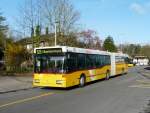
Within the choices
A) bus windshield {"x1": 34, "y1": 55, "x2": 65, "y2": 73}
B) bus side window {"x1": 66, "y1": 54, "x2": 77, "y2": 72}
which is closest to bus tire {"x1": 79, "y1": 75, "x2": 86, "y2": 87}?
bus side window {"x1": 66, "y1": 54, "x2": 77, "y2": 72}

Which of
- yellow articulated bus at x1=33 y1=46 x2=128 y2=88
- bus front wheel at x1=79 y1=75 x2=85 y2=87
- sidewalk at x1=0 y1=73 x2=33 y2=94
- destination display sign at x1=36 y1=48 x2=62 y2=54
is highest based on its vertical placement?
destination display sign at x1=36 y1=48 x2=62 y2=54

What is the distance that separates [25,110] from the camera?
13031 millimetres

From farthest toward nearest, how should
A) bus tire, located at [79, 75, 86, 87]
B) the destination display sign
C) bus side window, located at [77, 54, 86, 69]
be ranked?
bus tire, located at [79, 75, 86, 87], bus side window, located at [77, 54, 86, 69], the destination display sign

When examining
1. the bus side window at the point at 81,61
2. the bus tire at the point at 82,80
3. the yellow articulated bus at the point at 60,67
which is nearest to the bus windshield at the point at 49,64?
the yellow articulated bus at the point at 60,67

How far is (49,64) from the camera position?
21906mm

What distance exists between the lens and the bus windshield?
21469mm

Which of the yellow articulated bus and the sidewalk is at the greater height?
the yellow articulated bus

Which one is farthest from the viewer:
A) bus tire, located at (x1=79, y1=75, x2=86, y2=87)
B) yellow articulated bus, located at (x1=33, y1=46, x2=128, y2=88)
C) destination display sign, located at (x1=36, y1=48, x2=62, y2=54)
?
bus tire, located at (x1=79, y1=75, x2=86, y2=87)

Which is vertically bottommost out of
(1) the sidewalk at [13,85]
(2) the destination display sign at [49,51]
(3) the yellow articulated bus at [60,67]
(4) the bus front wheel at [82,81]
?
(1) the sidewalk at [13,85]

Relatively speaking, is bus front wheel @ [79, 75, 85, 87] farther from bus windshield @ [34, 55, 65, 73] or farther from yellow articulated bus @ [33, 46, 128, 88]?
bus windshield @ [34, 55, 65, 73]

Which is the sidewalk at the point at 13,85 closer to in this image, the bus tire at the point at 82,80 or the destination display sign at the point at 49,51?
the destination display sign at the point at 49,51

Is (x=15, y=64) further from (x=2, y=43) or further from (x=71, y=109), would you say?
(x=71, y=109)

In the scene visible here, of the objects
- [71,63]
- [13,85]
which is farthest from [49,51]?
[13,85]

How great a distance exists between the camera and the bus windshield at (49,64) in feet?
70.4
